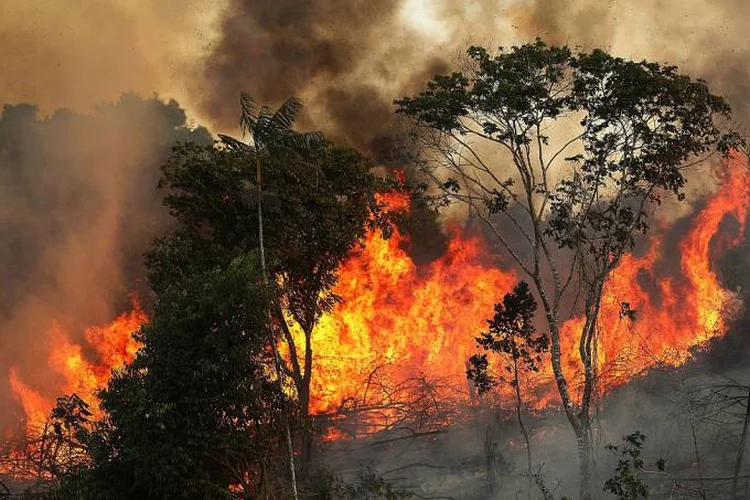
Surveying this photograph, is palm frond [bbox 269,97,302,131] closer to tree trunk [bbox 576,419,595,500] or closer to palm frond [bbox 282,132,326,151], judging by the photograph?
palm frond [bbox 282,132,326,151]

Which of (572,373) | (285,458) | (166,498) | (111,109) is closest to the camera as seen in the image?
(166,498)

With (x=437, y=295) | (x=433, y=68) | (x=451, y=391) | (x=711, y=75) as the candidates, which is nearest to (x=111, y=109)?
(x=433, y=68)

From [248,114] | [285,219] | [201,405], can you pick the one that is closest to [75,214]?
[285,219]

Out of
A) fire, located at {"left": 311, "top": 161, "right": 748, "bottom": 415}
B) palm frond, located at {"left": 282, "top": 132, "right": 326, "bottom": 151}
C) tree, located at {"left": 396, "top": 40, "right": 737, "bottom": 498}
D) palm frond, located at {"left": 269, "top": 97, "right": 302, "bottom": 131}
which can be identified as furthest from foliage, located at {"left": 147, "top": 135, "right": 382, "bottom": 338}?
fire, located at {"left": 311, "top": 161, "right": 748, "bottom": 415}

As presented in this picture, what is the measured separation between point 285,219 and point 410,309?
10.1m

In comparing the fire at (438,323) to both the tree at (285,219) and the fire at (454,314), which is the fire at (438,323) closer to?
the fire at (454,314)

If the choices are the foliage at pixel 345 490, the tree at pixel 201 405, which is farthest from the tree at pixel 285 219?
the tree at pixel 201 405

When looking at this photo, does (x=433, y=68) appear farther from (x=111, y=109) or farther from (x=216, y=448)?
(x=216, y=448)

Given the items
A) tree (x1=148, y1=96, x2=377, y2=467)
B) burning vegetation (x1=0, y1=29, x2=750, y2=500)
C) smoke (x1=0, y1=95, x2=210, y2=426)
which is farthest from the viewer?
smoke (x1=0, y1=95, x2=210, y2=426)

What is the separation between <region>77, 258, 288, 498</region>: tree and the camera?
51.9 ft

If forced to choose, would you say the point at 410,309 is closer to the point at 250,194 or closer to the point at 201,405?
the point at 250,194

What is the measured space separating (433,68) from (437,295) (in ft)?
39.0

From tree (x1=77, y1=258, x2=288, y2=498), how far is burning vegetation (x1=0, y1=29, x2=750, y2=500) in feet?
0.17

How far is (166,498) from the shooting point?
15773mm
